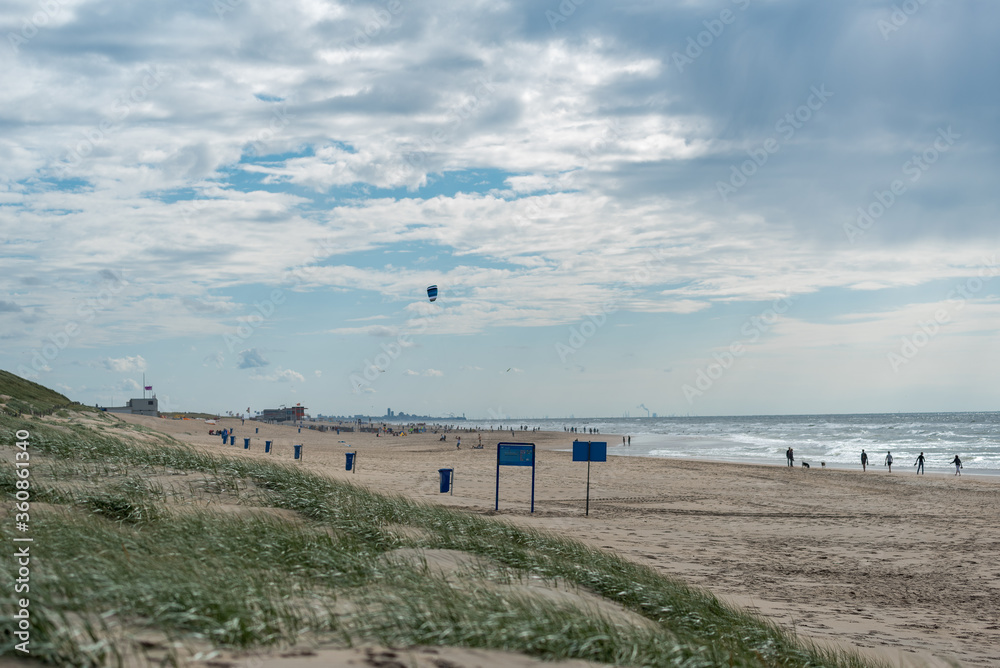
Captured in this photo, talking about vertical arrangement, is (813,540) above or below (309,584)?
below

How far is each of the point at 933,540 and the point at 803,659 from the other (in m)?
Result: 12.1

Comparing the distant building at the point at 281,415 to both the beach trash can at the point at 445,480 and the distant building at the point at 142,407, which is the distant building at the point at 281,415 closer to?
the distant building at the point at 142,407

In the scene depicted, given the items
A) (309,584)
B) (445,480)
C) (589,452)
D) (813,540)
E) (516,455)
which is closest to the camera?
(309,584)

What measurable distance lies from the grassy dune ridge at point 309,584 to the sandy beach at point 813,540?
2467 mm

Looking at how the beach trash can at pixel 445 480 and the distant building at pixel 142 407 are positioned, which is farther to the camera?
the distant building at pixel 142 407

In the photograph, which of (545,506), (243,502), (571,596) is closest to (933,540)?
(545,506)

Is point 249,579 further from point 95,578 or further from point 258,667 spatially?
point 258,667

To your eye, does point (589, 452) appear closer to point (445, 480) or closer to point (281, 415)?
point (445, 480)

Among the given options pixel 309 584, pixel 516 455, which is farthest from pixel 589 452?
pixel 309 584

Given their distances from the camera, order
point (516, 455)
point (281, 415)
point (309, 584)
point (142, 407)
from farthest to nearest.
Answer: point (281, 415) → point (142, 407) → point (516, 455) → point (309, 584)

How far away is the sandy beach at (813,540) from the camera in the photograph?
8.75 m

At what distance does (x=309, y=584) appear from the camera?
16.4 ft

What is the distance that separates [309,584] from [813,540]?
13.3 metres

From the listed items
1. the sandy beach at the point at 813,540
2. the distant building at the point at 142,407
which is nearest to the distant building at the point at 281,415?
the distant building at the point at 142,407
